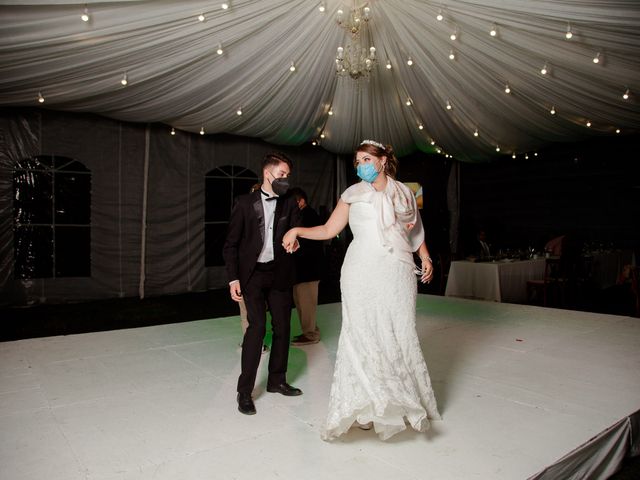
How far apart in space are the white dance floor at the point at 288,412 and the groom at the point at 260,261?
361mm

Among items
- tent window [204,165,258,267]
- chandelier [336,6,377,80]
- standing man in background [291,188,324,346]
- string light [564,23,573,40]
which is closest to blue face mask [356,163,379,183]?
standing man in background [291,188,324,346]

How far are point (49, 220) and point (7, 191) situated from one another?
2.17 ft

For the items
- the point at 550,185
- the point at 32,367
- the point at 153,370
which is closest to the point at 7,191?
the point at 32,367

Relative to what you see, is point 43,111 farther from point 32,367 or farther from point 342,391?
point 342,391

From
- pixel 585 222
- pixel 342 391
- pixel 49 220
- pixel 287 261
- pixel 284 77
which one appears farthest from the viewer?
pixel 585 222

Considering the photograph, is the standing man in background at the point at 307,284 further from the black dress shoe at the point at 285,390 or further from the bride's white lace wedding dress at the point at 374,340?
the bride's white lace wedding dress at the point at 374,340

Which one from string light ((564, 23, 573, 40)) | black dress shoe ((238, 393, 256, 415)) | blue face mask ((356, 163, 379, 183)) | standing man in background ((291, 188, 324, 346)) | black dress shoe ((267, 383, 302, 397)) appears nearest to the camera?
blue face mask ((356, 163, 379, 183))

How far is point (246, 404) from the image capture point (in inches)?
111

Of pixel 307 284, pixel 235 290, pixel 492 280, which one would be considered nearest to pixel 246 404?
pixel 235 290

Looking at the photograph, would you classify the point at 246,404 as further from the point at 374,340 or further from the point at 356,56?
the point at 356,56

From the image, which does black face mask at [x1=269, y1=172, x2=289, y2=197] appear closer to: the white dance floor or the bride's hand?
the bride's hand

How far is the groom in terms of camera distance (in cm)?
287

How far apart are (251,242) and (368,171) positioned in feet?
2.74

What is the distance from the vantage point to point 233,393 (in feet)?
10.4
